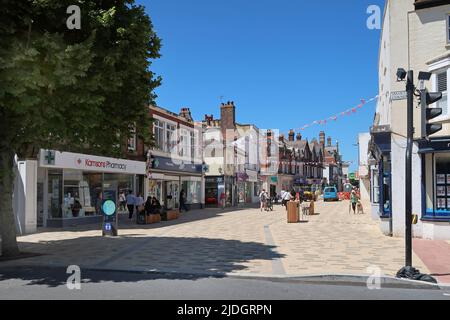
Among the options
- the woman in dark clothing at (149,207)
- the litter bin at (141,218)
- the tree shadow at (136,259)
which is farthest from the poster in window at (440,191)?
the woman in dark clothing at (149,207)

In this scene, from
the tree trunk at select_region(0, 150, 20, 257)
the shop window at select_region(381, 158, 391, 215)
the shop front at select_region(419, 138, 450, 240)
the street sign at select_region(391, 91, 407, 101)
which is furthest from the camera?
the shop window at select_region(381, 158, 391, 215)

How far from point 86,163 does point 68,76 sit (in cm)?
1371

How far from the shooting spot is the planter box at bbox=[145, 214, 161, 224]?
23.0 m

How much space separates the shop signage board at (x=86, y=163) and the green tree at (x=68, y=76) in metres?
7.19

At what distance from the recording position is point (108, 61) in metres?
10.5

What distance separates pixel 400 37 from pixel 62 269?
12.9 m

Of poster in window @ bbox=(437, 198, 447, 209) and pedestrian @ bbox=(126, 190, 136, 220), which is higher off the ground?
poster in window @ bbox=(437, 198, 447, 209)

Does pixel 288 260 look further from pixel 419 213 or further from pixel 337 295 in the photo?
pixel 419 213

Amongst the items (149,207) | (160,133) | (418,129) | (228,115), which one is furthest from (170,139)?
(418,129)

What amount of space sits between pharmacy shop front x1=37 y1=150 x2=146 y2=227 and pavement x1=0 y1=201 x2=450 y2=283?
2406mm

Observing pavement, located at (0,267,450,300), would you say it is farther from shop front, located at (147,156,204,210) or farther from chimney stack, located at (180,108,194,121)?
chimney stack, located at (180,108,194,121)

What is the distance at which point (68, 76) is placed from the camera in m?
9.58

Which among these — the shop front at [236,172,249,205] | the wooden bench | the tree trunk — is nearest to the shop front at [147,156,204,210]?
the wooden bench

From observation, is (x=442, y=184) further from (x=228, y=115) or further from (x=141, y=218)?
(x=228, y=115)
